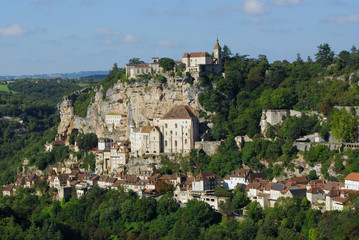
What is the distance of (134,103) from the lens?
239 ft

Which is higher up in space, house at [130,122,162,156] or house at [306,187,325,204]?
house at [130,122,162,156]

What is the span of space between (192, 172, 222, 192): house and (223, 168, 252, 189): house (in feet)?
2.36

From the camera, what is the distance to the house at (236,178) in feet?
189

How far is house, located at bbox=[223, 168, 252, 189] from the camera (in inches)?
2272

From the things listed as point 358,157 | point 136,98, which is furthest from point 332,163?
point 136,98

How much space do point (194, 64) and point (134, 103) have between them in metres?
7.97

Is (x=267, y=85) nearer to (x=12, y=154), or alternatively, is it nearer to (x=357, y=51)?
(x=357, y=51)

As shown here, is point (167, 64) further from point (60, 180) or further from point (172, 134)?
point (60, 180)

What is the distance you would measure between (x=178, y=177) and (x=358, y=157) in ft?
54.2

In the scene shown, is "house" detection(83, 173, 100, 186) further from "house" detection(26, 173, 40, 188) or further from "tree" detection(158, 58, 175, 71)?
"tree" detection(158, 58, 175, 71)

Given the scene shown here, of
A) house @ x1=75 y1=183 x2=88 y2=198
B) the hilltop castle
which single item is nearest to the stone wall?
the hilltop castle

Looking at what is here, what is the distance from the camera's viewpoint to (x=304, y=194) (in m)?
51.9

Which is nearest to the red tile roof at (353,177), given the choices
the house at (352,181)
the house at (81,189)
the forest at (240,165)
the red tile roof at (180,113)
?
the house at (352,181)

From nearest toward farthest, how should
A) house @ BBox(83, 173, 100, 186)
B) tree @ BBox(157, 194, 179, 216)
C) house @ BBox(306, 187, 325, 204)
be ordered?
house @ BBox(306, 187, 325, 204) < tree @ BBox(157, 194, 179, 216) < house @ BBox(83, 173, 100, 186)
